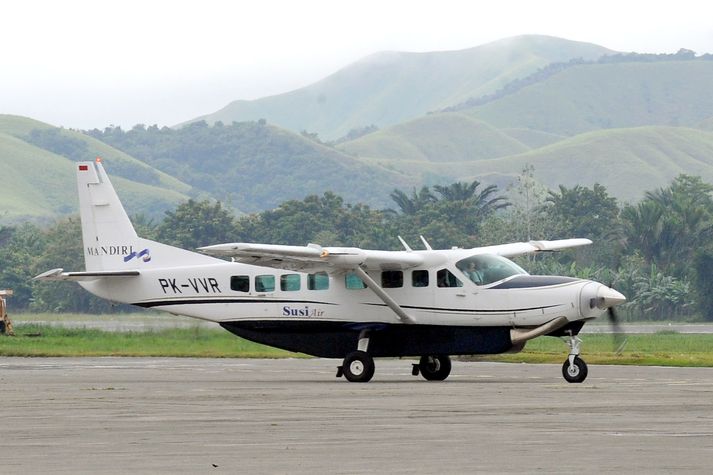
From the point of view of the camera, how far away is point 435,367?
2970 centimetres

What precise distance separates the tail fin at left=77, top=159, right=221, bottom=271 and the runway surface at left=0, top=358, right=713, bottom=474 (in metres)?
2.61

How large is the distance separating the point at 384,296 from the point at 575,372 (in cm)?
400

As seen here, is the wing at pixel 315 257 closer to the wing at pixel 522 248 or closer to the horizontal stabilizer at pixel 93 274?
the wing at pixel 522 248

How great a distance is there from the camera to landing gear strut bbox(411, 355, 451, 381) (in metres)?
29.6

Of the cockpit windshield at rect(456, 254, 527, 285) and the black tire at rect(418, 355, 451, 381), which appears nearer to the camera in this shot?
the cockpit windshield at rect(456, 254, 527, 285)

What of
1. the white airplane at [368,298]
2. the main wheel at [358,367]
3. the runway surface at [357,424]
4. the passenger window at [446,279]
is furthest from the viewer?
the passenger window at [446,279]

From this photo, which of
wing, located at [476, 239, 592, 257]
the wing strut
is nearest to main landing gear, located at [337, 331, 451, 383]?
the wing strut

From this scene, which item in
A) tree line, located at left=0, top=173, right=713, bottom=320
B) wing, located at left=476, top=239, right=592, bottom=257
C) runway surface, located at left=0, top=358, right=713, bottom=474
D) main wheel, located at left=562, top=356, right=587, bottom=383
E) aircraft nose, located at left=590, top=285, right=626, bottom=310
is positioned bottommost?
runway surface, located at left=0, top=358, right=713, bottom=474

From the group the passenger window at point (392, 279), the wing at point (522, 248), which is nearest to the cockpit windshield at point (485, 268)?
the wing at point (522, 248)

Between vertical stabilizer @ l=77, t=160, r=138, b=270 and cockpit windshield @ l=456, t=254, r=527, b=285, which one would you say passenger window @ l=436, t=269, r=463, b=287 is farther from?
vertical stabilizer @ l=77, t=160, r=138, b=270

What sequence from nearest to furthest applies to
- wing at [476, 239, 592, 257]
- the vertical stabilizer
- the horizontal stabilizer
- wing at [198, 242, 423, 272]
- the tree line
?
1. wing at [198, 242, 423, 272]
2. wing at [476, 239, 592, 257]
3. the horizontal stabilizer
4. the vertical stabilizer
5. the tree line

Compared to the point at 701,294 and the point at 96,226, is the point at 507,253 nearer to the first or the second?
the point at 96,226

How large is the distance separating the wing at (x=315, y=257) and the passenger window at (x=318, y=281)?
1.92ft

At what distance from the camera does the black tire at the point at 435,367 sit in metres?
29.6
